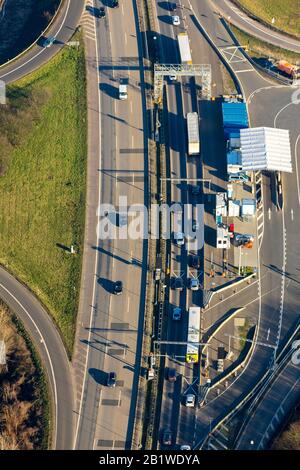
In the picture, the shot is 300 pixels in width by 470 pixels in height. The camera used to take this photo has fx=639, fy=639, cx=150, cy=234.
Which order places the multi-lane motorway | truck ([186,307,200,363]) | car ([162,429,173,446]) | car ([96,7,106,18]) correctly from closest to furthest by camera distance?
car ([162,429,173,446])
the multi-lane motorway
truck ([186,307,200,363])
car ([96,7,106,18])

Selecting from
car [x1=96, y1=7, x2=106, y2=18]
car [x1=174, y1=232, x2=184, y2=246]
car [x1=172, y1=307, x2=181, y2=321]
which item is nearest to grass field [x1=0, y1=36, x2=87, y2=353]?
car [x1=96, y1=7, x2=106, y2=18]

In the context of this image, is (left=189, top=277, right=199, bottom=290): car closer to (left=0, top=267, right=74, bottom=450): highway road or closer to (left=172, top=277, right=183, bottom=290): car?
(left=172, top=277, right=183, bottom=290): car

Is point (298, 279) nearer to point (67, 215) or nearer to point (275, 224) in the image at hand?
point (275, 224)

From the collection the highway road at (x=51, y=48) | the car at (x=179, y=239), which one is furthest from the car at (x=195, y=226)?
the highway road at (x=51, y=48)

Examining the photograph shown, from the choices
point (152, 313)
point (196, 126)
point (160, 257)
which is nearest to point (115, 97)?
point (196, 126)

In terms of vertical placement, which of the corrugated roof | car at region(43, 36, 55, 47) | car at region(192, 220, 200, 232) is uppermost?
car at region(43, 36, 55, 47)

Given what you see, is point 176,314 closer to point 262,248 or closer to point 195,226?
point 195,226

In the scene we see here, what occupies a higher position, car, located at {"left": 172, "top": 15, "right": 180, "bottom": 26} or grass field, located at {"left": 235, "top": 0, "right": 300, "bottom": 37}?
grass field, located at {"left": 235, "top": 0, "right": 300, "bottom": 37}

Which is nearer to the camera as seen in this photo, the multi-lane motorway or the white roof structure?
the multi-lane motorway
